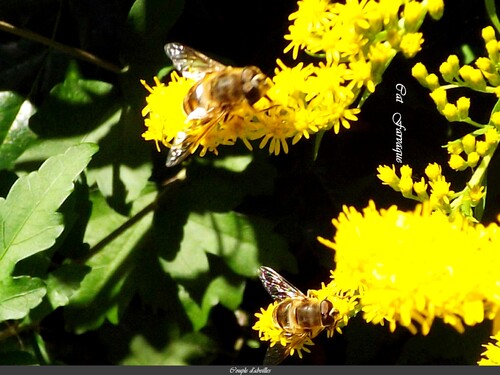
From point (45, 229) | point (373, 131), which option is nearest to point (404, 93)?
point (373, 131)

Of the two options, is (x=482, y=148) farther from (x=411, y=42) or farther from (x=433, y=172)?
(x=411, y=42)

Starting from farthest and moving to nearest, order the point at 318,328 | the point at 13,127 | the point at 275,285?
1. the point at 13,127
2. the point at 275,285
3. the point at 318,328

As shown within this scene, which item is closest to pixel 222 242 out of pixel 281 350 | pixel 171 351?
pixel 281 350

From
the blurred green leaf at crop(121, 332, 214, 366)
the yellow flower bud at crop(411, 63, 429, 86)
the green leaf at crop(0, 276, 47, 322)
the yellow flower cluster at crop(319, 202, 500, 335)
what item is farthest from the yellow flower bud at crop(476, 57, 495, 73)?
the blurred green leaf at crop(121, 332, 214, 366)

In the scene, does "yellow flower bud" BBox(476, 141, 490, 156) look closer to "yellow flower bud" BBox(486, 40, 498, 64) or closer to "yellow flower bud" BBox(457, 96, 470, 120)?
"yellow flower bud" BBox(457, 96, 470, 120)

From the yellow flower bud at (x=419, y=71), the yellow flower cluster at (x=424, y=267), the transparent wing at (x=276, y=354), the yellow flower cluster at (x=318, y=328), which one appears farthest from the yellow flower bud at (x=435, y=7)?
the transparent wing at (x=276, y=354)

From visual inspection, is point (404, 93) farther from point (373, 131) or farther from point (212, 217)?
point (212, 217)

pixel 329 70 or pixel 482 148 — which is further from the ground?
pixel 329 70
